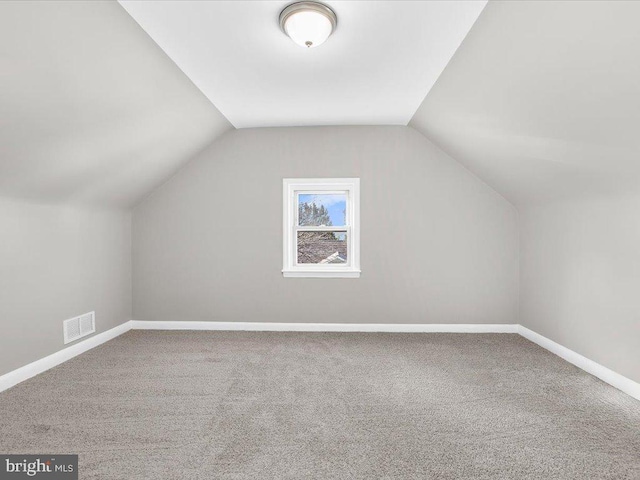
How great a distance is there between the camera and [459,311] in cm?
404

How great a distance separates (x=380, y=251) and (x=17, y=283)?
336cm

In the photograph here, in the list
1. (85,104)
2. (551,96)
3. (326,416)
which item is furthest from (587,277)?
(85,104)

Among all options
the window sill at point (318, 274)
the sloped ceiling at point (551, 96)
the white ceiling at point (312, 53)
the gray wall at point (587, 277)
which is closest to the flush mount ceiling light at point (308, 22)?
the white ceiling at point (312, 53)

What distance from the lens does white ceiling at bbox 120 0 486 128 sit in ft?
6.39

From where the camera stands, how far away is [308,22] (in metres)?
1.98

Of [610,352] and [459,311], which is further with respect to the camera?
[459,311]

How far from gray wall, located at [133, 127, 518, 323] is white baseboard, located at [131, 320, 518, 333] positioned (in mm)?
62

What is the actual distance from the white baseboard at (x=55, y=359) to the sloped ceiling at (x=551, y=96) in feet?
13.1

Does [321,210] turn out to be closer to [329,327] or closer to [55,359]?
[329,327]

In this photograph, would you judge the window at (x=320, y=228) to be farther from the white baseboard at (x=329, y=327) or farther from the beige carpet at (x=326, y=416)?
the beige carpet at (x=326, y=416)

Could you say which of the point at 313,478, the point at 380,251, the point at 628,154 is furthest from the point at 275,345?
the point at 628,154

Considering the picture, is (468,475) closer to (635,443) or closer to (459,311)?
(635,443)

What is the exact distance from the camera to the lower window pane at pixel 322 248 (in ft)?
14.2

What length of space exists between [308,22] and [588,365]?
3.39 meters
